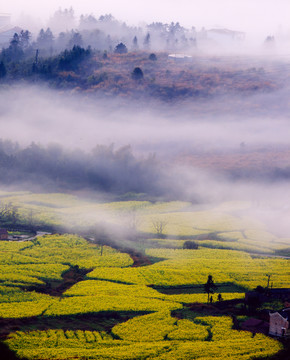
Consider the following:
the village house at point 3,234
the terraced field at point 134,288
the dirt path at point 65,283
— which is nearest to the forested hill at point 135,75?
the terraced field at point 134,288

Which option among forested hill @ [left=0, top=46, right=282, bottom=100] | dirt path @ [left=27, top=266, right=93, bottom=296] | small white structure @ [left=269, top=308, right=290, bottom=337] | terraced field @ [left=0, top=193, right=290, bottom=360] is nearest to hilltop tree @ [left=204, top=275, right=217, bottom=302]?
terraced field @ [left=0, top=193, right=290, bottom=360]

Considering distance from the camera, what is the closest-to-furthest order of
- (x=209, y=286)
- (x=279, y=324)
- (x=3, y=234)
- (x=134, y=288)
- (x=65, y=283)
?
(x=279, y=324) < (x=209, y=286) < (x=134, y=288) < (x=65, y=283) < (x=3, y=234)

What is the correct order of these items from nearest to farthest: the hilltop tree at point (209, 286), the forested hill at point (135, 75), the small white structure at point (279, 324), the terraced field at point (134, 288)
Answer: the terraced field at point (134, 288), the small white structure at point (279, 324), the hilltop tree at point (209, 286), the forested hill at point (135, 75)

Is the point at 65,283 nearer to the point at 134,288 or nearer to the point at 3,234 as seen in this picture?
the point at 134,288

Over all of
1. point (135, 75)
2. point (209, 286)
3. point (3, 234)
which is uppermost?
point (135, 75)

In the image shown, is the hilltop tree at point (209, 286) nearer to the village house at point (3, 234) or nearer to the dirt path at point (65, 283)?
the dirt path at point (65, 283)

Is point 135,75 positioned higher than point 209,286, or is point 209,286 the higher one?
point 135,75

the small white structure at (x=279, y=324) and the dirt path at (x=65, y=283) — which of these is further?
the dirt path at (x=65, y=283)

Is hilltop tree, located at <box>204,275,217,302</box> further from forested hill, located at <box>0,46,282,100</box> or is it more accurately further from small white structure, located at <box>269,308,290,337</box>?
forested hill, located at <box>0,46,282,100</box>

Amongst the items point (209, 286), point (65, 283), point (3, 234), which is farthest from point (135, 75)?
point (209, 286)
